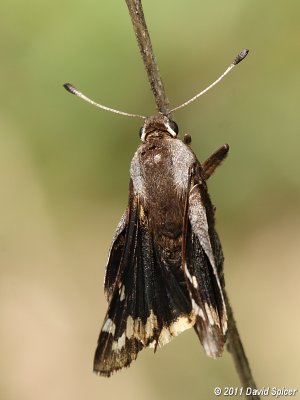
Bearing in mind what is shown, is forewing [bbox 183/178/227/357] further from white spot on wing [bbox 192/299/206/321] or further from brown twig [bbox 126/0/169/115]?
brown twig [bbox 126/0/169/115]

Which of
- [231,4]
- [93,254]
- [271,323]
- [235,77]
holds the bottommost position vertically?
[271,323]

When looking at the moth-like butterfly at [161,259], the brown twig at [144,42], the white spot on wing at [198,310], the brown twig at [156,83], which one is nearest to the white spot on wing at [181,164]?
the moth-like butterfly at [161,259]

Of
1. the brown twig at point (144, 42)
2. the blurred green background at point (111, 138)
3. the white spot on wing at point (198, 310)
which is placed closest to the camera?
the brown twig at point (144, 42)

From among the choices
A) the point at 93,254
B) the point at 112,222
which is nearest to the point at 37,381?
the point at 93,254

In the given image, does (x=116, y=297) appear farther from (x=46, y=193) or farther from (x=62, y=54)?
(x=62, y=54)

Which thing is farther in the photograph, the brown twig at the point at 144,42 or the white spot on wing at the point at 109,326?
the white spot on wing at the point at 109,326

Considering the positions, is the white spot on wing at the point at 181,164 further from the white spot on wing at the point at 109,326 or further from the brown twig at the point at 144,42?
the white spot on wing at the point at 109,326
